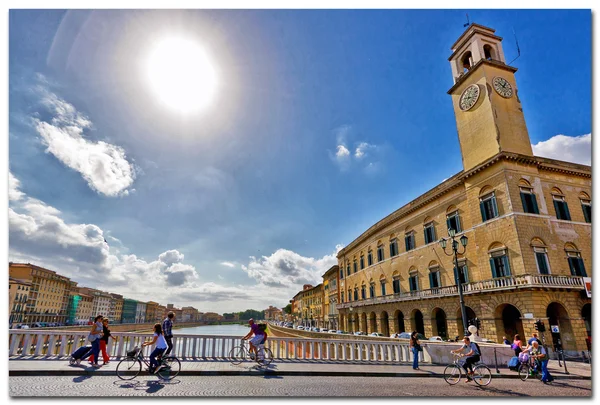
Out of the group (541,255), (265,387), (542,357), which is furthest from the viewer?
(541,255)

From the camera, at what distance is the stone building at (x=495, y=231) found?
1977cm

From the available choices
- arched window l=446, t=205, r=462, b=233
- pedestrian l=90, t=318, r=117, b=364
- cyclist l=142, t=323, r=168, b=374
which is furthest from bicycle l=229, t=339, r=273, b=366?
arched window l=446, t=205, r=462, b=233

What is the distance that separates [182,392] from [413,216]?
29.9 metres

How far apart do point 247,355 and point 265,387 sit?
162 inches

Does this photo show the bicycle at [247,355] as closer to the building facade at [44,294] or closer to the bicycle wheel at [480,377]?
the bicycle wheel at [480,377]

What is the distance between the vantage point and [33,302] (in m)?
78.3

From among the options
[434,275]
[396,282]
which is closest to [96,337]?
[434,275]

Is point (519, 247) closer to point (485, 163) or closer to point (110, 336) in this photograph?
point (485, 163)

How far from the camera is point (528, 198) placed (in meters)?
21.8

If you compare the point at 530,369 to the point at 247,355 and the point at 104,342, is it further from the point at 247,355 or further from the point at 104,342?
the point at 104,342

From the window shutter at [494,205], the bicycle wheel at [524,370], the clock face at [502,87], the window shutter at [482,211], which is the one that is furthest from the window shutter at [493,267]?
the clock face at [502,87]

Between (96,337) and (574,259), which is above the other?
(574,259)

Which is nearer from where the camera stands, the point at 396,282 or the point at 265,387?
the point at 265,387

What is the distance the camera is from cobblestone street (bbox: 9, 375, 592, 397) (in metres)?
7.20
